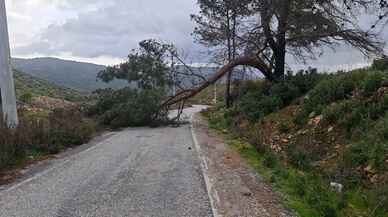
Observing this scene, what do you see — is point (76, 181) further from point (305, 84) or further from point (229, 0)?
point (229, 0)

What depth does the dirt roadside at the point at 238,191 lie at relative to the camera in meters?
6.30

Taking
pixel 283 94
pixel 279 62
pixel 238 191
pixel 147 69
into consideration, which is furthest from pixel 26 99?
pixel 238 191

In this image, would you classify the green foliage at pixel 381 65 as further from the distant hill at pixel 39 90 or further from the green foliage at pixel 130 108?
the distant hill at pixel 39 90

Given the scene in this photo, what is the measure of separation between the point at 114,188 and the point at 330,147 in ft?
20.1

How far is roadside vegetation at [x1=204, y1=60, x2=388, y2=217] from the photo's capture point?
6987 mm

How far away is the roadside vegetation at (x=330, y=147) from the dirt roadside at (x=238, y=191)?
0.32 m

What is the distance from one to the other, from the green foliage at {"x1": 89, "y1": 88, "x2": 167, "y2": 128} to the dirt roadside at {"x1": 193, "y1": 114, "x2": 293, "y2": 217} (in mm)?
11378

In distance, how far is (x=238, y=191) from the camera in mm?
7523

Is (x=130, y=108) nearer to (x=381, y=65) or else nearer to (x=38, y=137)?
(x=38, y=137)

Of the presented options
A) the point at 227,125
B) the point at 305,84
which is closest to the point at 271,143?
the point at 305,84

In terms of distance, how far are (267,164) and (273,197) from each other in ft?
9.90

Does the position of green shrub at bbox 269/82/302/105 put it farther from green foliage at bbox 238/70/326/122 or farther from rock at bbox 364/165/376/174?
rock at bbox 364/165/376/174

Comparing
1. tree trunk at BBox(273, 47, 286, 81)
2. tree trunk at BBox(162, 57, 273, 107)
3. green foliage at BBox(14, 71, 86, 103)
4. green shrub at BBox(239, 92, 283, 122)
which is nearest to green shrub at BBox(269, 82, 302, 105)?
green shrub at BBox(239, 92, 283, 122)

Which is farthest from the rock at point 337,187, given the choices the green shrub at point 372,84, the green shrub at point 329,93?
the green shrub at point 329,93
